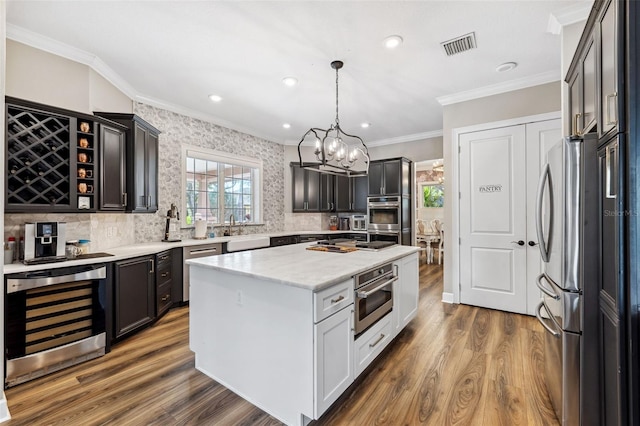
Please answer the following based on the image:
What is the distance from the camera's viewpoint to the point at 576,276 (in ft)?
5.01

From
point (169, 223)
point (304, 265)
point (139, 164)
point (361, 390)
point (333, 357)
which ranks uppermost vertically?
point (139, 164)

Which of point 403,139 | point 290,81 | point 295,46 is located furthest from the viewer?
point 403,139

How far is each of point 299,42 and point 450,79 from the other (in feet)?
6.46

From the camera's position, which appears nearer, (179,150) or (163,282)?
(163,282)

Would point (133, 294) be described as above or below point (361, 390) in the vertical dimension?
above

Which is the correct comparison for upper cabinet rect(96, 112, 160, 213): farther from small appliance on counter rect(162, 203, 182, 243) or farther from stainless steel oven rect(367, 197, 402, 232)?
stainless steel oven rect(367, 197, 402, 232)

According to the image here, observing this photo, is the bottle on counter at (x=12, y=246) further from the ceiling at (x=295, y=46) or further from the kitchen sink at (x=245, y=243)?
the kitchen sink at (x=245, y=243)

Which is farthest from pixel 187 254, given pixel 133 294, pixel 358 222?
pixel 358 222

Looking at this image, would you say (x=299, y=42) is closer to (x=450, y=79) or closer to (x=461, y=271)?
(x=450, y=79)

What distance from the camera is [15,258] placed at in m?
2.52

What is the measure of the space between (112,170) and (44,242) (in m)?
0.92

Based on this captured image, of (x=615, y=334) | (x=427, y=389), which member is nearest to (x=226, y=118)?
(x=427, y=389)

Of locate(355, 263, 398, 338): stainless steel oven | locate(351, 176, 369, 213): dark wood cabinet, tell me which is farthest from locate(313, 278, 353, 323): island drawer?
locate(351, 176, 369, 213): dark wood cabinet

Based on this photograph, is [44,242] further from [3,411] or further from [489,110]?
[489,110]
